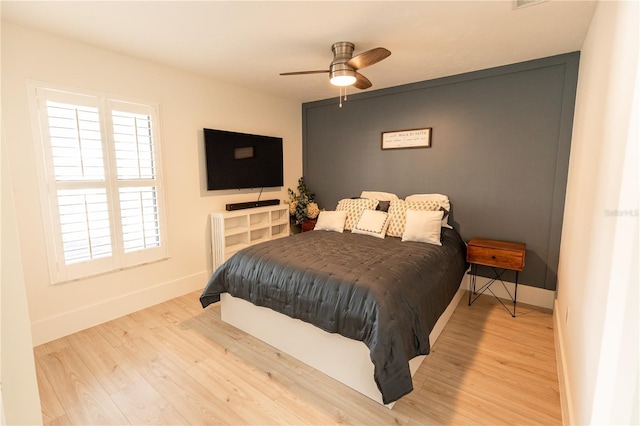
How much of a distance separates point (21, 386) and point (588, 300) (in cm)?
217

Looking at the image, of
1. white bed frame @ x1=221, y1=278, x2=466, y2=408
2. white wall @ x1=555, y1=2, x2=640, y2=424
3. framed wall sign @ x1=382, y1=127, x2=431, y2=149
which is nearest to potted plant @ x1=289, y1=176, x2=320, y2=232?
framed wall sign @ x1=382, y1=127, x2=431, y2=149

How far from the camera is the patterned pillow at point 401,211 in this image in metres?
3.38

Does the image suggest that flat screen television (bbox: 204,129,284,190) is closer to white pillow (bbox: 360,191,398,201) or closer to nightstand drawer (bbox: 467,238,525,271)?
white pillow (bbox: 360,191,398,201)

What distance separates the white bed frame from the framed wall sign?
80.0 inches

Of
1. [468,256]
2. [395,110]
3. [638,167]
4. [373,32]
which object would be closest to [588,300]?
[638,167]

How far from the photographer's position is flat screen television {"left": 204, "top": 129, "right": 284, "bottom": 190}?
3.67 metres

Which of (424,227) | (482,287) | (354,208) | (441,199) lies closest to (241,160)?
(354,208)

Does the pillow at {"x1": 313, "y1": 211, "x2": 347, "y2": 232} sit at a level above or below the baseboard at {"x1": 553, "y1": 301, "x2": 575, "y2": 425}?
above

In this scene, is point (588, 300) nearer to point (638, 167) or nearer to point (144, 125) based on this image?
point (638, 167)

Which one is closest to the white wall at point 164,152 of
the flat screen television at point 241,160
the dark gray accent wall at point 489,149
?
the flat screen television at point 241,160

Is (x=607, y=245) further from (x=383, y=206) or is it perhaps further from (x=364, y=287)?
(x=383, y=206)

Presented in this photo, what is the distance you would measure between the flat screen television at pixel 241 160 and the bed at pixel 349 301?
1336mm

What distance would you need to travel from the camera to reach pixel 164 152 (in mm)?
3256

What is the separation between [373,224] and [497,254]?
1.26 meters
